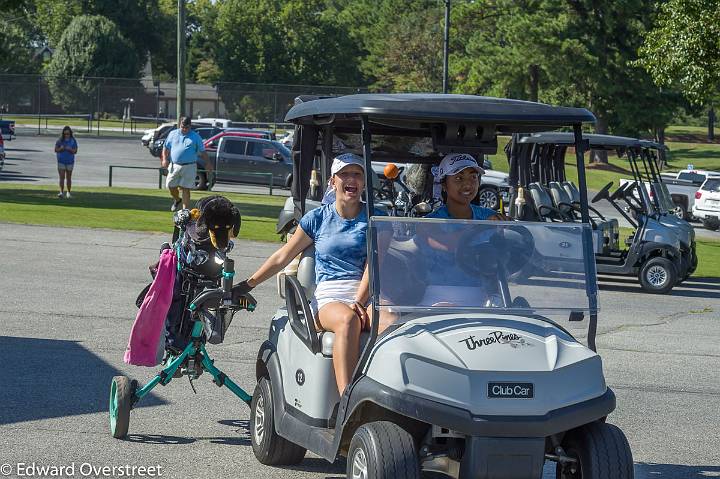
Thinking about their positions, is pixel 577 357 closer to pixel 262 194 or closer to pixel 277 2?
pixel 262 194

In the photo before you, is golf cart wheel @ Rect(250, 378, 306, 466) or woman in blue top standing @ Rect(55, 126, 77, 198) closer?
golf cart wheel @ Rect(250, 378, 306, 466)

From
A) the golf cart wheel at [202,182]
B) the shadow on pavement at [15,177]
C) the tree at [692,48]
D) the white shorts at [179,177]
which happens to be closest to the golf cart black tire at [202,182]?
the golf cart wheel at [202,182]

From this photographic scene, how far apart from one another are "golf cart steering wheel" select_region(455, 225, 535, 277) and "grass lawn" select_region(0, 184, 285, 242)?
45.0 ft

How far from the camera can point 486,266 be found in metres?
6.02

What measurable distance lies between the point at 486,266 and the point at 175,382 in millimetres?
3680

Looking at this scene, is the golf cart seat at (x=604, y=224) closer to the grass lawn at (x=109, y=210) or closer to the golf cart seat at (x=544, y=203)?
the golf cart seat at (x=544, y=203)

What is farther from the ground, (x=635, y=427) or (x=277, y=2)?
(x=277, y=2)

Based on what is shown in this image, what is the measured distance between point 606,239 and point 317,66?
240 ft

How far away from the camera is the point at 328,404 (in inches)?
239

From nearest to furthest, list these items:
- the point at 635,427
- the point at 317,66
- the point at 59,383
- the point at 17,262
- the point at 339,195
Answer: the point at 339,195, the point at 635,427, the point at 59,383, the point at 17,262, the point at 317,66

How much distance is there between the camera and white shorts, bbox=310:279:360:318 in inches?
254

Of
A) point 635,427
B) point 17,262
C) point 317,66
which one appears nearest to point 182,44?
point 17,262

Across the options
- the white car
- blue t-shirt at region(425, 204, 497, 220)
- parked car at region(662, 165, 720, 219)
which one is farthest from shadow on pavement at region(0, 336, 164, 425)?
parked car at region(662, 165, 720, 219)

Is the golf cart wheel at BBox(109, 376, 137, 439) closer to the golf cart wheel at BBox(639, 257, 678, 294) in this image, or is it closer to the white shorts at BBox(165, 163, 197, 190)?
the golf cart wheel at BBox(639, 257, 678, 294)
